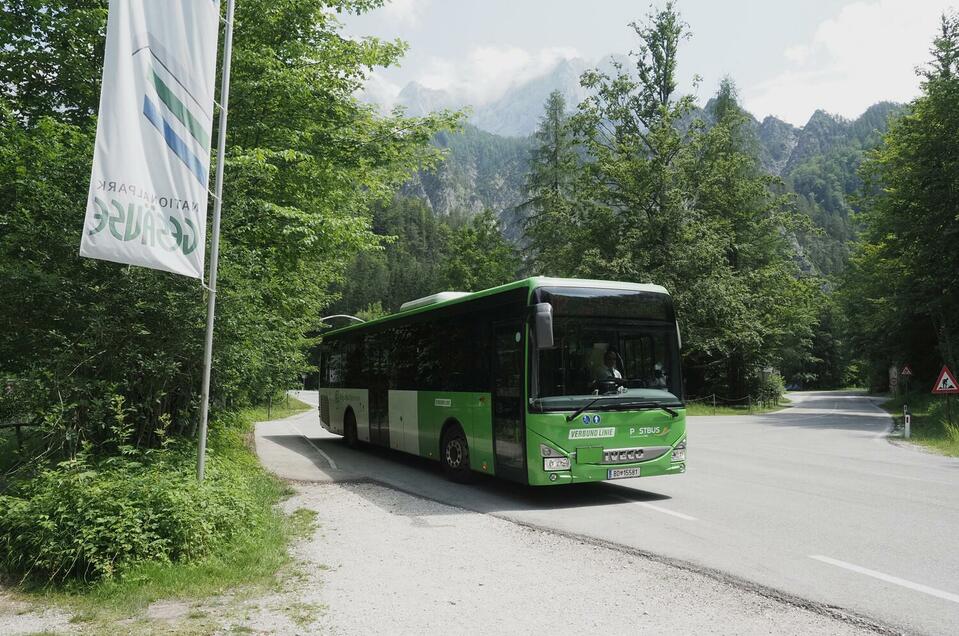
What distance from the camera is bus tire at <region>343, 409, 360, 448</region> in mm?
17703

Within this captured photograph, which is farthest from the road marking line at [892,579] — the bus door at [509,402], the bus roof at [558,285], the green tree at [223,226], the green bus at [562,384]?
the green tree at [223,226]

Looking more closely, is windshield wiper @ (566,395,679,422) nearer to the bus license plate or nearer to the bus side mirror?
the bus license plate

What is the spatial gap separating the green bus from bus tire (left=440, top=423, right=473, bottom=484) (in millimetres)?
19

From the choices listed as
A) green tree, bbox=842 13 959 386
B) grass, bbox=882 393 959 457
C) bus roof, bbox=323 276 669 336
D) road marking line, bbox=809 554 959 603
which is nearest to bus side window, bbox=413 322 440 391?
bus roof, bbox=323 276 669 336

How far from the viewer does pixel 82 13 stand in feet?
36.2

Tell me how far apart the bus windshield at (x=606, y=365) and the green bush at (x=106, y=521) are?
13.5 feet

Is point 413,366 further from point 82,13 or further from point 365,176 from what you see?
point 82,13

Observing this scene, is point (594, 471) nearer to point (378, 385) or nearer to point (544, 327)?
point (544, 327)

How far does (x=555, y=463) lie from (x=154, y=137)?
585 cm

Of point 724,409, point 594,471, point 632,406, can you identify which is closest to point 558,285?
point 632,406

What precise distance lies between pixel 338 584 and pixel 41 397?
3.82 m

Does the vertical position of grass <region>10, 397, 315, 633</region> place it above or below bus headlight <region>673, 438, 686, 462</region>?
below

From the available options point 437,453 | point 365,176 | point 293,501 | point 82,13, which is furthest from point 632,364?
point 82,13

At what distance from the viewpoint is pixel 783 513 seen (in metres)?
8.80
